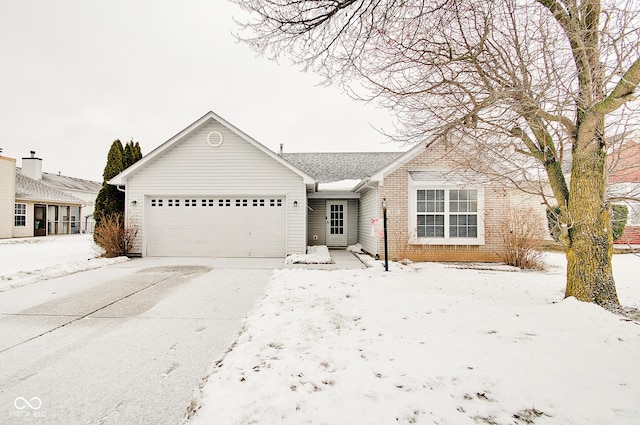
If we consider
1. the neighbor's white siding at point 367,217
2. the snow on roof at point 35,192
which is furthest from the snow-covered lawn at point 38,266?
the snow on roof at point 35,192

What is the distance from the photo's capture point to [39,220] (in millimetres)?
20656

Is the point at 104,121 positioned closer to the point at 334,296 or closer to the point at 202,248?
the point at 202,248

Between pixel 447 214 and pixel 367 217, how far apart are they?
10.6 feet

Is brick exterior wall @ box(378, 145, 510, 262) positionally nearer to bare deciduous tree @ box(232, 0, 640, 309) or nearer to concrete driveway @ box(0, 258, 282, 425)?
bare deciduous tree @ box(232, 0, 640, 309)

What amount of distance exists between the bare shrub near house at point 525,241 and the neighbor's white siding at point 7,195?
2615 centimetres

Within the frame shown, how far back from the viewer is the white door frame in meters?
14.7

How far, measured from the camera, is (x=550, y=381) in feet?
8.25

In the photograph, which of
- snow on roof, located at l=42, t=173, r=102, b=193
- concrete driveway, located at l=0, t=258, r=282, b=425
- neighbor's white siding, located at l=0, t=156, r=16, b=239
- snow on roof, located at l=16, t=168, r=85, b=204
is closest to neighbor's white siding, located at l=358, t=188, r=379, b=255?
concrete driveway, located at l=0, t=258, r=282, b=425

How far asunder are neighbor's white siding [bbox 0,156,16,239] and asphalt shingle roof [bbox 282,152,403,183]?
1692cm

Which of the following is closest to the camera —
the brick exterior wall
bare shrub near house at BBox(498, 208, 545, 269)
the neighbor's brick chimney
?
bare shrub near house at BBox(498, 208, 545, 269)

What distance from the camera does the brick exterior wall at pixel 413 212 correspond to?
10094 millimetres

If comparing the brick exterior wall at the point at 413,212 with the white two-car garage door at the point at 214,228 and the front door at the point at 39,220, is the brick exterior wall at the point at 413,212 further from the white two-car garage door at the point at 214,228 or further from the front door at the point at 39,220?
the front door at the point at 39,220

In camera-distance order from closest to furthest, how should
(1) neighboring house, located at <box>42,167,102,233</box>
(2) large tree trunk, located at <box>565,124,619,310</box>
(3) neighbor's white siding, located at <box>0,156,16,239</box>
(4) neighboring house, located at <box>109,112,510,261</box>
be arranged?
(2) large tree trunk, located at <box>565,124,619,310</box> < (4) neighboring house, located at <box>109,112,510,261</box> < (3) neighbor's white siding, located at <box>0,156,16,239</box> < (1) neighboring house, located at <box>42,167,102,233</box>

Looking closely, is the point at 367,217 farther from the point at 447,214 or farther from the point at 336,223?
the point at 447,214
